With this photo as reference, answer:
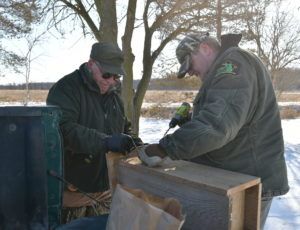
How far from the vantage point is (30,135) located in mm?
1681

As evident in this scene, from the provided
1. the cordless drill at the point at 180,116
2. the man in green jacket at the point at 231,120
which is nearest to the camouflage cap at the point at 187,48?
the man in green jacket at the point at 231,120

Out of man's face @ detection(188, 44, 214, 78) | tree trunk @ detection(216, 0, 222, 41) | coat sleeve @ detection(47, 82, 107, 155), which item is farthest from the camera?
tree trunk @ detection(216, 0, 222, 41)

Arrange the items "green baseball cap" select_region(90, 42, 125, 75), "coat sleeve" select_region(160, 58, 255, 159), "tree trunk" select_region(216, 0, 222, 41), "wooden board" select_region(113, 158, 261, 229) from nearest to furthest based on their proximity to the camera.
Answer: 1. "wooden board" select_region(113, 158, 261, 229)
2. "coat sleeve" select_region(160, 58, 255, 159)
3. "green baseball cap" select_region(90, 42, 125, 75)
4. "tree trunk" select_region(216, 0, 222, 41)

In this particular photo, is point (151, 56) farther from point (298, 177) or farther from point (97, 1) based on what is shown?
point (298, 177)

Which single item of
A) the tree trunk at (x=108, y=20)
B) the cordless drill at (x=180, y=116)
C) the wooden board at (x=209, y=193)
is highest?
the tree trunk at (x=108, y=20)

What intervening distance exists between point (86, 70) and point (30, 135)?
992mm

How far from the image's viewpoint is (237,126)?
1742 mm

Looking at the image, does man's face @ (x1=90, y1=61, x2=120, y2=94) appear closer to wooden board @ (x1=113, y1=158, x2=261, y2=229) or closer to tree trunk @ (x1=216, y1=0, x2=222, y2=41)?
wooden board @ (x1=113, y1=158, x2=261, y2=229)

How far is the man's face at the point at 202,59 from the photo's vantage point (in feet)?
6.75

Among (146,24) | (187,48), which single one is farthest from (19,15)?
(187,48)

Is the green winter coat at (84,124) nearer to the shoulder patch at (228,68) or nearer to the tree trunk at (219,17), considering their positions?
the shoulder patch at (228,68)

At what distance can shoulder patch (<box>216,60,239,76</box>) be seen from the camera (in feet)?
5.86

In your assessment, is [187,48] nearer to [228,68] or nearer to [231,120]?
[228,68]

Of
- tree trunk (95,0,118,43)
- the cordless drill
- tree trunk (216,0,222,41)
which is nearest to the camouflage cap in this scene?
the cordless drill
